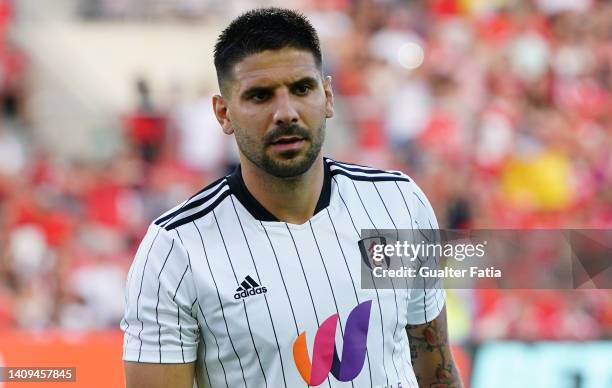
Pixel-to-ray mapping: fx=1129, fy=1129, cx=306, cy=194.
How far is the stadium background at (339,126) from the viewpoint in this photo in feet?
26.3

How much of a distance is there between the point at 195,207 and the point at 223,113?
0.89 ft

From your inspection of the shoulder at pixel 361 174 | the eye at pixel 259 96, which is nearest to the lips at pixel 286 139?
the eye at pixel 259 96

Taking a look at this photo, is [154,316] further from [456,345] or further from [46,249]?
[46,249]

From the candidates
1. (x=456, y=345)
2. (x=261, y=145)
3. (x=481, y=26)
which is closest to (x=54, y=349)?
(x=456, y=345)

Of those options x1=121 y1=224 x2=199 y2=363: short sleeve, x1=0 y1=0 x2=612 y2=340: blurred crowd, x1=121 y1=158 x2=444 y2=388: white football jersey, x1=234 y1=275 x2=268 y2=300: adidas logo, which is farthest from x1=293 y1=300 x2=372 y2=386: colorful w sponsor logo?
x1=0 y1=0 x2=612 y2=340: blurred crowd

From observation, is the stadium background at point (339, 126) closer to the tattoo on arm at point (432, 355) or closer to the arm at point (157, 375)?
the tattoo on arm at point (432, 355)

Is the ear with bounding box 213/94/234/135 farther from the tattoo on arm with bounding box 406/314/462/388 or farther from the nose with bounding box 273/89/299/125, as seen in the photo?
the tattoo on arm with bounding box 406/314/462/388

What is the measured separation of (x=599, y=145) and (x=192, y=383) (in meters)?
7.80

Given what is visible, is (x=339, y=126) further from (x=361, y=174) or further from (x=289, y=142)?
(x=289, y=142)

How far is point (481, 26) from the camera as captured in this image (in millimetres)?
10898

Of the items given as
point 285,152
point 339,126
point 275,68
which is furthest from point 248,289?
point 339,126

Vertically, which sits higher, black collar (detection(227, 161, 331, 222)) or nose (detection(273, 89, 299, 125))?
nose (detection(273, 89, 299, 125))

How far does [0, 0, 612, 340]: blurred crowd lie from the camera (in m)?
7.96

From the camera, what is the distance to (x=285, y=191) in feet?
9.70
